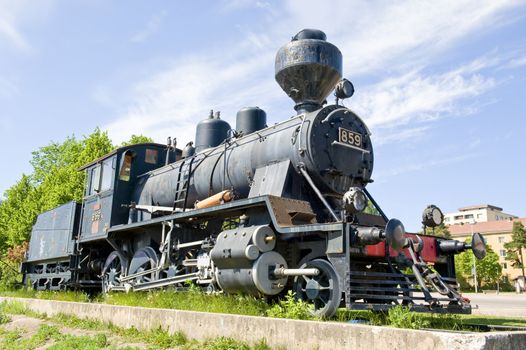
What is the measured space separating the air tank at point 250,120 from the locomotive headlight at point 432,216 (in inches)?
163

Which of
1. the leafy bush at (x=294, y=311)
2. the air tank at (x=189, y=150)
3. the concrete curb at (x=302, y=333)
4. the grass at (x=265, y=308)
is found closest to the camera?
the concrete curb at (x=302, y=333)

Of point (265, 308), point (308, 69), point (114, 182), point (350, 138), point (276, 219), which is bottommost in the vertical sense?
point (265, 308)

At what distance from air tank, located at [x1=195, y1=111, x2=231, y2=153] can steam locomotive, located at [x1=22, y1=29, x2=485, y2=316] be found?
36mm

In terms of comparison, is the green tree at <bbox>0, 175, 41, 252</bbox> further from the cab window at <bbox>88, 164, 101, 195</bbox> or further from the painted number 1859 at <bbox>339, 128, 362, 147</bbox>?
the painted number 1859 at <bbox>339, 128, 362, 147</bbox>

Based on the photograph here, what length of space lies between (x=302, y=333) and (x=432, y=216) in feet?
12.4

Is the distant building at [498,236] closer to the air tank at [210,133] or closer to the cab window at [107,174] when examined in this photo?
the air tank at [210,133]

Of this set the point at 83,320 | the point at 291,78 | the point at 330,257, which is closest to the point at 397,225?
the point at 330,257

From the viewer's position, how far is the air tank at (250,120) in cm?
→ 1003

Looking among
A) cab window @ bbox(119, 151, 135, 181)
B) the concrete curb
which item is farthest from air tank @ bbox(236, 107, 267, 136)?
the concrete curb

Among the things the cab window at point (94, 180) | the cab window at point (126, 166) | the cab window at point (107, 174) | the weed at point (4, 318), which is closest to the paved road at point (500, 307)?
the cab window at point (126, 166)

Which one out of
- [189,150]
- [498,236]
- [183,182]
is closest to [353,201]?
[183,182]

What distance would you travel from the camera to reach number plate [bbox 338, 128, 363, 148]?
25.3ft

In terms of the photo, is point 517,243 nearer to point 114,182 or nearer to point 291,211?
point 114,182

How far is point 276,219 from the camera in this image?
6.31 metres
